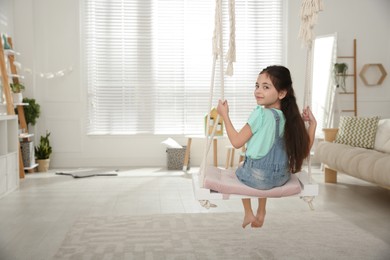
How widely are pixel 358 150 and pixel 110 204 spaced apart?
236cm

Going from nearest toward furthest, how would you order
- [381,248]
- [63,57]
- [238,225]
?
[381,248], [238,225], [63,57]

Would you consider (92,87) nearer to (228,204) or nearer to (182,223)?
(228,204)

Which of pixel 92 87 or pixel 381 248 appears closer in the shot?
pixel 381 248

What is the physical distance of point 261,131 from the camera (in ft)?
7.73

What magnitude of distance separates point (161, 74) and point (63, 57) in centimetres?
133

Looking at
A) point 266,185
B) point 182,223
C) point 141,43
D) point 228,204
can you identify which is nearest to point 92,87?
point 141,43

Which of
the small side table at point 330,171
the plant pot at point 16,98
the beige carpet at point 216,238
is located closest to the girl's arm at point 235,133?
the beige carpet at point 216,238

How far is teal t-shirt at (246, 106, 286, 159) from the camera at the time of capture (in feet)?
7.72

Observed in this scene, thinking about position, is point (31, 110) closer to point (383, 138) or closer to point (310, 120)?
point (383, 138)

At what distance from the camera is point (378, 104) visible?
23.2 ft

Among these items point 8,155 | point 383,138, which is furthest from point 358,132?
point 8,155

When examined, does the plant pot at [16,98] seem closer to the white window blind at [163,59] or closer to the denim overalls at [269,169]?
the white window blind at [163,59]

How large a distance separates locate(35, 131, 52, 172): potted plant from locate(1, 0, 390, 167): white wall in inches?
11.7

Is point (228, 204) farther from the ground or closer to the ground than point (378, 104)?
closer to the ground
